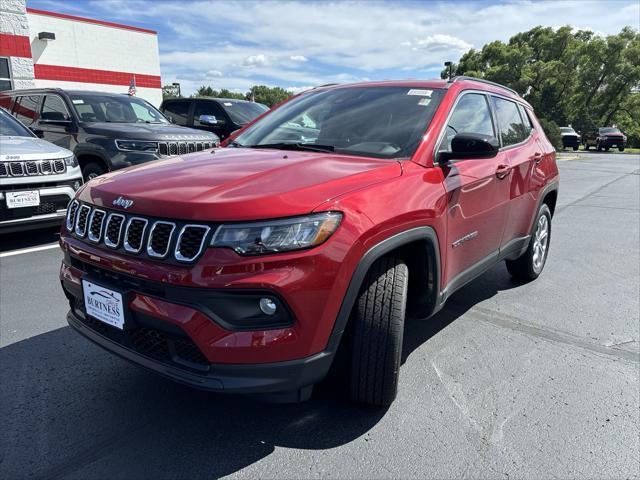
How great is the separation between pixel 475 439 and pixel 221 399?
1332 millimetres

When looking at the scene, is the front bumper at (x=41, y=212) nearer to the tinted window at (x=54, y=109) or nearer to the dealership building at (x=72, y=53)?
the tinted window at (x=54, y=109)

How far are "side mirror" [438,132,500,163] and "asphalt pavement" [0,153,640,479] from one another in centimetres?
130

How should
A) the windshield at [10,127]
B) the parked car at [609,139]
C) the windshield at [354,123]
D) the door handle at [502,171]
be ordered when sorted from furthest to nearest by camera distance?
the parked car at [609,139] < the windshield at [10,127] < the door handle at [502,171] < the windshield at [354,123]

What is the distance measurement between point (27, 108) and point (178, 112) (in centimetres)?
355

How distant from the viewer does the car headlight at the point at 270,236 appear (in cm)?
197

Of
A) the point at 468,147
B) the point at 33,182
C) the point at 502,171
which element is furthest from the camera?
the point at 33,182

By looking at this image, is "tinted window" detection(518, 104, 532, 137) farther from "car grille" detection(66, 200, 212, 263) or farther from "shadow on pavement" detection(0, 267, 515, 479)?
"car grille" detection(66, 200, 212, 263)

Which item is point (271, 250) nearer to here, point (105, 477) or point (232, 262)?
point (232, 262)

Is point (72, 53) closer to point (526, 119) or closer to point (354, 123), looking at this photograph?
point (526, 119)

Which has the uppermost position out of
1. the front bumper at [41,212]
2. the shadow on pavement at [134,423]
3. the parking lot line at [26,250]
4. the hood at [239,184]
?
the hood at [239,184]

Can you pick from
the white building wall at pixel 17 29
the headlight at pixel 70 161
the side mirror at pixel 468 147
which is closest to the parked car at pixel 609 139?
the white building wall at pixel 17 29

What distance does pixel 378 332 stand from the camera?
7.71 ft

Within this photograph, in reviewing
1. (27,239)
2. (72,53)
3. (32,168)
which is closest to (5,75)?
(72,53)

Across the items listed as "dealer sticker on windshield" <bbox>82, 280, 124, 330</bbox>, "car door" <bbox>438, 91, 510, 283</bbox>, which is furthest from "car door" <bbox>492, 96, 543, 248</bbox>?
"dealer sticker on windshield" <bbox>82, 280, 124, 330</bbox>
